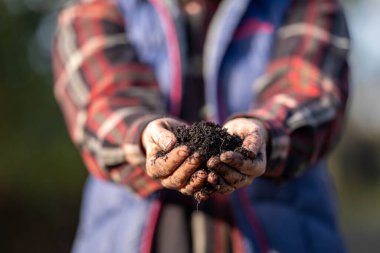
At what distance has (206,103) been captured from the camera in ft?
6.70

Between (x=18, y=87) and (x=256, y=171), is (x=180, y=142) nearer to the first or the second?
(x=256, y=171)

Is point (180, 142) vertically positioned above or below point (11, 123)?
below

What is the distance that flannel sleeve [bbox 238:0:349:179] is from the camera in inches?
75.7

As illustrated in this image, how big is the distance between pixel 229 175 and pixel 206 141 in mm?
94

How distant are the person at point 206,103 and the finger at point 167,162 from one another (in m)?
0.17

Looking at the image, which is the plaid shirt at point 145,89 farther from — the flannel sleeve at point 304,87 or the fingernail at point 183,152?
the fingernail at point 183,152

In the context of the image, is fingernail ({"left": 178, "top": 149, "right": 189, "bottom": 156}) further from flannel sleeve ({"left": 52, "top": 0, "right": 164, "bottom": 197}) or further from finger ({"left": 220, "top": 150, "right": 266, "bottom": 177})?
flannel sleeve ({"left": 52, "top": 0, "right": 164, "bottom": 197})

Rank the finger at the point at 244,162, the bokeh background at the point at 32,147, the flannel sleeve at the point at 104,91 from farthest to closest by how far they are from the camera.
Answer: the bokeh background at the point at 32,147 → the flannel sleeve at the point at 104,91 → the finger at the point at 244,162

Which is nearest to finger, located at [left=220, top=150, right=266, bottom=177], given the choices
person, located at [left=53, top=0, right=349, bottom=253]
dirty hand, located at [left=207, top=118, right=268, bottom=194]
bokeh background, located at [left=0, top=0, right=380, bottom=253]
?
dirty hand, located at [left=207, top=118, right=268, bottom=194]

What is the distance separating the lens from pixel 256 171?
1.63 m

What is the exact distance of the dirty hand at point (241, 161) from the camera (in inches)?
60.7

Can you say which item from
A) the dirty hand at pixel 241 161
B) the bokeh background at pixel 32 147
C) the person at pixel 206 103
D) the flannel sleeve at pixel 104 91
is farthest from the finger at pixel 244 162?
the bokeh background at pixel 32 147

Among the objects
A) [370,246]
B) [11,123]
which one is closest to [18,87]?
[11,123]

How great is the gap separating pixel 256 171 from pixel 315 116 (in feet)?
1.45
